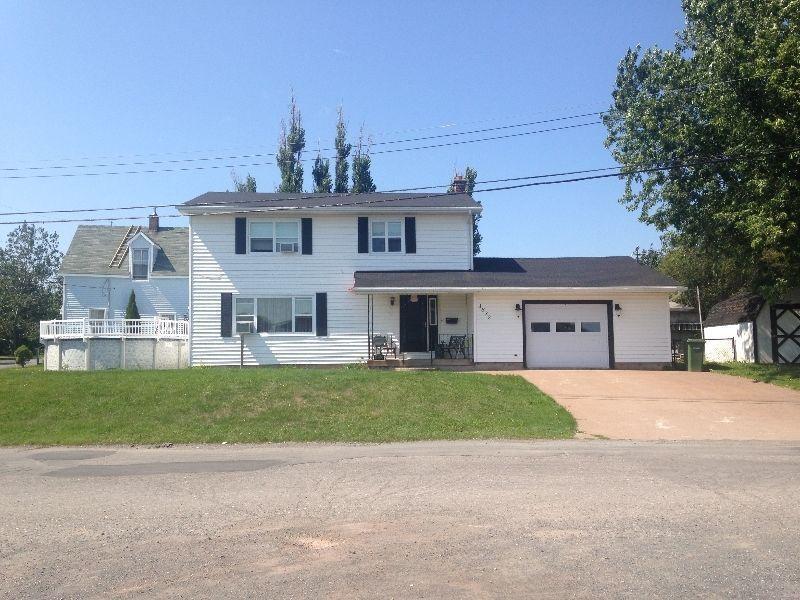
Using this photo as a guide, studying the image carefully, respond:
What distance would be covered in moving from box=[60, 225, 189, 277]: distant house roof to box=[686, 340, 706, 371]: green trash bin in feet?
83.7

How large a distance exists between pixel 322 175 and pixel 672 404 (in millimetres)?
31393

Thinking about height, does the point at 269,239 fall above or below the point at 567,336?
above

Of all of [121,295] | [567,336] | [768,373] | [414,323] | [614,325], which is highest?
[121,295]

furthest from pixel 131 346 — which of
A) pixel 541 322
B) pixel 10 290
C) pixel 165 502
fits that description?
pixel 10 290

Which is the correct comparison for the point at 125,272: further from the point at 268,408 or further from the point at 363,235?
the point at 268,408

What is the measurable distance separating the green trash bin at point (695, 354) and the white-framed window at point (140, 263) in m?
27.3

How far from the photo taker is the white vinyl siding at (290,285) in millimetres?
24859

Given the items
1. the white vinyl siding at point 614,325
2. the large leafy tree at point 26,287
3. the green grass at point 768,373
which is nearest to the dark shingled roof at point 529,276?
the white vinyl siding at point 614,325

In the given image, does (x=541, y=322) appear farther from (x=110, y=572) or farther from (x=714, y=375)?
(x=110, y=572)

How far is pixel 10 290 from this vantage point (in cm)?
5722

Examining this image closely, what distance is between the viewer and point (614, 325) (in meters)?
24.1

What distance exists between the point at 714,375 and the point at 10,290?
5418 cm

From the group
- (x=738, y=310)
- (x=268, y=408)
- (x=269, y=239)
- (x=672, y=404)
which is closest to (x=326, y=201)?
(x=269, y=239)

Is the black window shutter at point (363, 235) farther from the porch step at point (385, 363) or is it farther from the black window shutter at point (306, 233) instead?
the porch step at point (385, 363)
